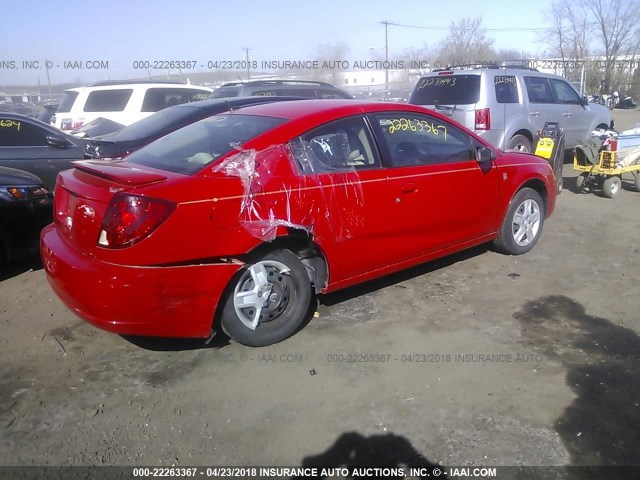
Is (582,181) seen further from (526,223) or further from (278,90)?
(278,90)

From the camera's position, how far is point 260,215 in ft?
11.0

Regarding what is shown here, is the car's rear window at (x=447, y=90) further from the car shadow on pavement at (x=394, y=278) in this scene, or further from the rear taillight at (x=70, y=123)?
the rear taillight at (x=70, y=123)

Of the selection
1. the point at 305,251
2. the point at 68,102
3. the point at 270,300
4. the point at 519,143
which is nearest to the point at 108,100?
the point at 68,102

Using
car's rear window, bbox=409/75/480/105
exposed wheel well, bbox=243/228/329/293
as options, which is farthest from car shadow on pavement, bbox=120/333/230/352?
car's rear window, bbox=409/75/480/105

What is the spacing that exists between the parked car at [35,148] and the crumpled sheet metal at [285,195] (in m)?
3.70

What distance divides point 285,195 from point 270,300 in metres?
0.72

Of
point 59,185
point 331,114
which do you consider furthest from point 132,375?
point 331,114

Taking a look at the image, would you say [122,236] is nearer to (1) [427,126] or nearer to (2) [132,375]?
(2) [132,375]

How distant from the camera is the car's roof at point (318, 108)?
3938mm

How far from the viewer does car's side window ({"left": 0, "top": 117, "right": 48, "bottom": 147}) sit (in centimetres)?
611

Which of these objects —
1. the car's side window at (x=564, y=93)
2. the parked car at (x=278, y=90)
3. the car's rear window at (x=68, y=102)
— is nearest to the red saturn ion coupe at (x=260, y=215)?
the car's side window at (x=564, y=93)

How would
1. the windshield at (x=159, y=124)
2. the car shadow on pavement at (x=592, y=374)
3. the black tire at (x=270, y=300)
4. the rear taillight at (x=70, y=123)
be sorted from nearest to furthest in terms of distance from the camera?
the car shadow on pavement at (x=592, y=374) < the black tire at (x=270, y=300) < the windshield at (x=159, y=124) < the rear taillight at (x=70, y=123)

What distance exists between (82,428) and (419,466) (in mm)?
1764

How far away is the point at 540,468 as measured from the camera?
8.32ft
